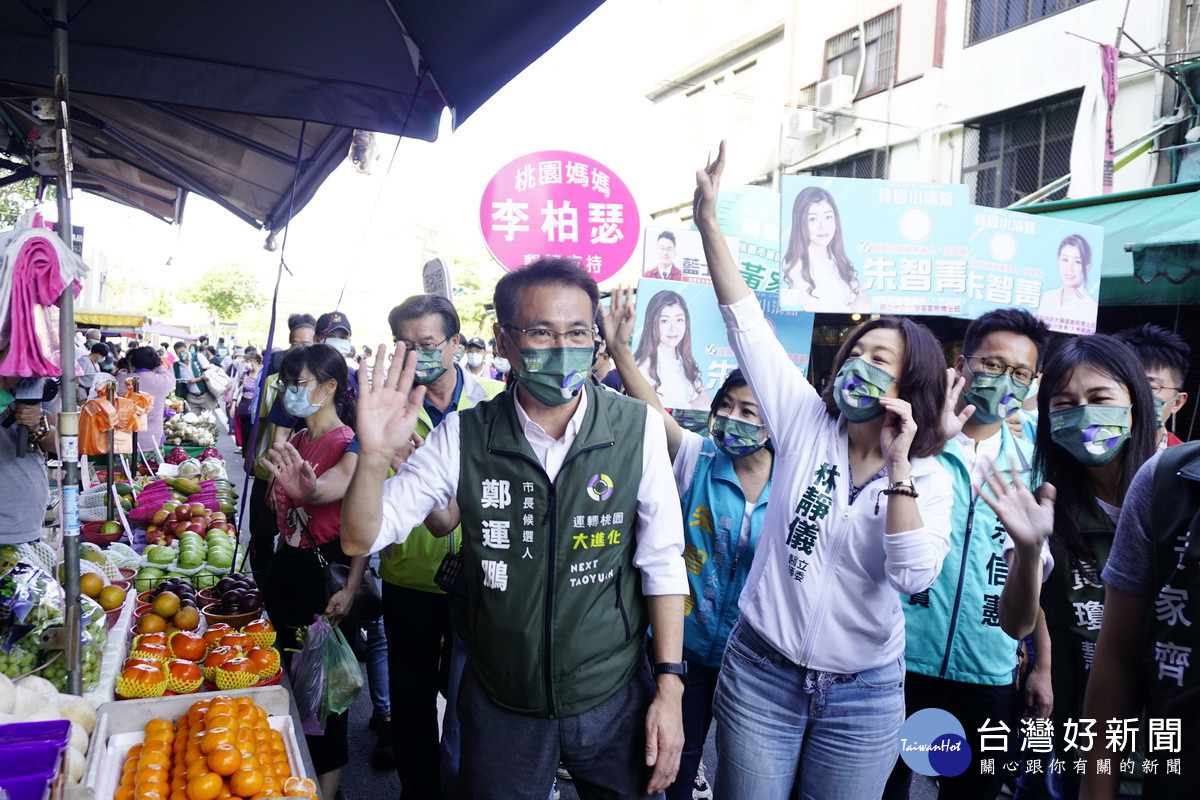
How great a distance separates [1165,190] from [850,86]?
8.38 meters

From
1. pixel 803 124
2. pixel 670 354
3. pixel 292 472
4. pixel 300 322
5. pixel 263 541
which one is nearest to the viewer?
pixel 292 472

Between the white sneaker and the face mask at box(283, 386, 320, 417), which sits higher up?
the face mask at box(283, 386, 320, 417)

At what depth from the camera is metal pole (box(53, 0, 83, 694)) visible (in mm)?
2242

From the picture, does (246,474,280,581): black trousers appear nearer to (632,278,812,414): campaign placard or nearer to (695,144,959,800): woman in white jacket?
(632,278,812,414): campaign placard

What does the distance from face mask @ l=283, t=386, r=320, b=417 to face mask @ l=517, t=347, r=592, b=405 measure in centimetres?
167

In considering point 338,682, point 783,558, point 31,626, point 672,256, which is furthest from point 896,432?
point 672,256

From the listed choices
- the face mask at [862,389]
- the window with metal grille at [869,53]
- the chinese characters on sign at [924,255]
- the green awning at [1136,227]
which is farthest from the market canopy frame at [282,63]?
the window with metal grille at [869,53]

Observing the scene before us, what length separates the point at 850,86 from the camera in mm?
14969

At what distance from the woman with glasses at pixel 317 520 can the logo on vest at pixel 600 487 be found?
1.34 meters

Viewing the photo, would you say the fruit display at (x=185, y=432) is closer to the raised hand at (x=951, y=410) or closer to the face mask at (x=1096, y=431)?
the raised hand at (x=951, y=410)

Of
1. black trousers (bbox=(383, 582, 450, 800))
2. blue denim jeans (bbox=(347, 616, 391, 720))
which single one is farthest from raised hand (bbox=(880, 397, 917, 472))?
blue denim jeans (bbox=(347, 616, 391, 720))

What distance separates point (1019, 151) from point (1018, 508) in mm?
11682

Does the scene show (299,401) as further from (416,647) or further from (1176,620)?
(1176,620)

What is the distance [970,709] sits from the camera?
269cm
